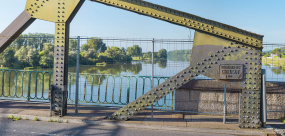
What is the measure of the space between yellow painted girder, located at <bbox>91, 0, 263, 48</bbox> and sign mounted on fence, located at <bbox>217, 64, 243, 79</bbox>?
0.66 m

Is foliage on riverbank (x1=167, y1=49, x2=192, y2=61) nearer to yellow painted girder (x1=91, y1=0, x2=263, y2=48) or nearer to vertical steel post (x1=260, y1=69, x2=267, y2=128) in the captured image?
yellow painted girder (x1=91, y1=0, x2=263, y2=48)

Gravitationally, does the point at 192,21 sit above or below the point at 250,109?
above

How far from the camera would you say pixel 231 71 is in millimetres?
5258

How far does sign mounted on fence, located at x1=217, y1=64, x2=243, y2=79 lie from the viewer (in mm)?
5238

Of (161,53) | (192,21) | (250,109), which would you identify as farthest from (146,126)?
(192,21)

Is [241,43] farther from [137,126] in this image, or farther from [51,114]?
[51,114]

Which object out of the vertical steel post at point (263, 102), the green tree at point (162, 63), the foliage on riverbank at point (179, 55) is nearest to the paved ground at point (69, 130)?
the vertical steel post at point (263, 102)

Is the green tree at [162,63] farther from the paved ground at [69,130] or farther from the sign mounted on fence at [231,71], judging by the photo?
the paved ground at [69,130]

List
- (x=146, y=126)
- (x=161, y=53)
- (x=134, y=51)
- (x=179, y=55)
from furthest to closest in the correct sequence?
1. (x=134, y=51)
2. (x=161, y=53)
3. (x=179, y=55)
4. (x=146, y=126)

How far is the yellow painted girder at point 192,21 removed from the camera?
5156mm

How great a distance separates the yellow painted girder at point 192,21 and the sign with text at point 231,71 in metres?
0.66

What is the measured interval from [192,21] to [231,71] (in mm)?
1688

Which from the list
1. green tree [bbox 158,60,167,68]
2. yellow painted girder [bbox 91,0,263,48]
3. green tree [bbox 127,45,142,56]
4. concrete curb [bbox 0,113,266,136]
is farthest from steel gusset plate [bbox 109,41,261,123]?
green tree [bbox 127,45,142,56]

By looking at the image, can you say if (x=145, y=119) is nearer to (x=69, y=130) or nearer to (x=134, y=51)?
(x=69, y=130)
